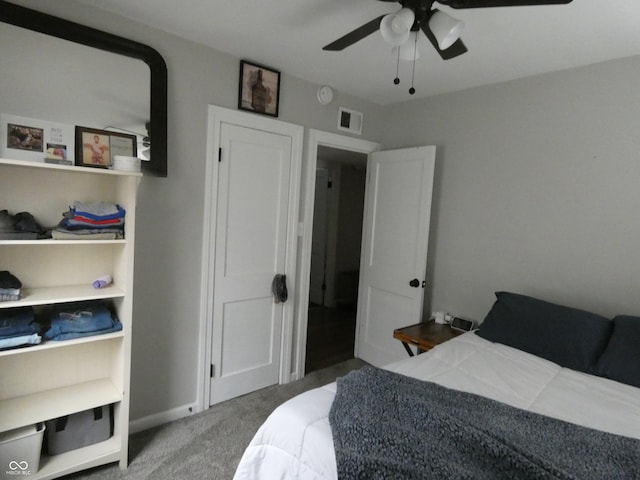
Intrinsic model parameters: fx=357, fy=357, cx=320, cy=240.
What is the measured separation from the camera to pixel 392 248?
124 inches

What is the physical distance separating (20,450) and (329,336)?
2.84 meters

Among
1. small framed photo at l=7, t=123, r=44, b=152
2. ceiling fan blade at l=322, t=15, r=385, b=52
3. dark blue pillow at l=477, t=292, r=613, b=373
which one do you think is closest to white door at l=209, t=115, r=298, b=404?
small framed photo at l=7, t=123, r=44, b=152

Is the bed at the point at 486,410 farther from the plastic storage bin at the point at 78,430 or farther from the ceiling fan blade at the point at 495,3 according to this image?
the ceiling fan blade at the point at 495,3

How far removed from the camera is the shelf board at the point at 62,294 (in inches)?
63.4

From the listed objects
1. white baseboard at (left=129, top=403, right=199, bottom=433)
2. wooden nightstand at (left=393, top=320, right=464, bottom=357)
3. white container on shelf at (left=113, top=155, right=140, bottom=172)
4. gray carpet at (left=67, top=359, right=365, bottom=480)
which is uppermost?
white container on shelf at (left=113, top=155, right=140, bottom=172)

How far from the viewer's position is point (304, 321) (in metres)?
3.03

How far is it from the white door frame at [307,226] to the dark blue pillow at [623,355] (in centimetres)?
196

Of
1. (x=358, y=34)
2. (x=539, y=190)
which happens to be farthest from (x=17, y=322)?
(x=539, y=190)

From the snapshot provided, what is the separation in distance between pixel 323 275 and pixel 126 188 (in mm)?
3787

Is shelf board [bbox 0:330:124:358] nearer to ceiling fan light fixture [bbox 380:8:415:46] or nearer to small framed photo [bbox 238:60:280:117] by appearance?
small framed photo [bbox 238:60:280:117]

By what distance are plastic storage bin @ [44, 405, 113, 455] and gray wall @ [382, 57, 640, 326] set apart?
2446 millimetres

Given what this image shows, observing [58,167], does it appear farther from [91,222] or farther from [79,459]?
[79,459]

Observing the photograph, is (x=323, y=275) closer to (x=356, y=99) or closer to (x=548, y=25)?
(x=356, y=99)

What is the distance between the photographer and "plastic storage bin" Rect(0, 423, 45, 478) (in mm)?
1638
